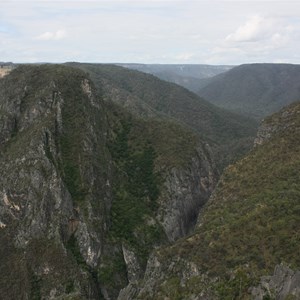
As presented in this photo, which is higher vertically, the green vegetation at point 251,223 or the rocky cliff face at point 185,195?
the green vegetation at point 251,223

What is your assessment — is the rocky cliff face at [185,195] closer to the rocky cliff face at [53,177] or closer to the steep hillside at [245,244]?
the rocky cliff face at [53,177]

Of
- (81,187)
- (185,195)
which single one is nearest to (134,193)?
(185,195)

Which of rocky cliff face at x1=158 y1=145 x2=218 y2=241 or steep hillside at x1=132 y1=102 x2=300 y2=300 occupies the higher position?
steep hillside at x1=132 y1=102 x2=300 y2=300

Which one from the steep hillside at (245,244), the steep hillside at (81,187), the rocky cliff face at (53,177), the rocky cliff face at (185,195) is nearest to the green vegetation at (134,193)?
the steep hillside at (81,187)

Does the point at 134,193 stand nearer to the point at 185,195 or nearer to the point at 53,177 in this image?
the point at 185,195

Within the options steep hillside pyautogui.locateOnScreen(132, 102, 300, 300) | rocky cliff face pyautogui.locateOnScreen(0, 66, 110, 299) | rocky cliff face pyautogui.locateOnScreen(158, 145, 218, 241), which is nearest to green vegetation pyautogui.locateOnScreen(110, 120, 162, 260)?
rocky cliff face pyautogui.locateOnScreen(158, 145, 218, 241)

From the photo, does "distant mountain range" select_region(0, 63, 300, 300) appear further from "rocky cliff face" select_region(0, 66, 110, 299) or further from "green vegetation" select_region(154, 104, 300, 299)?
"rocky cliff face" select_region(0, 66, 110, 299)
